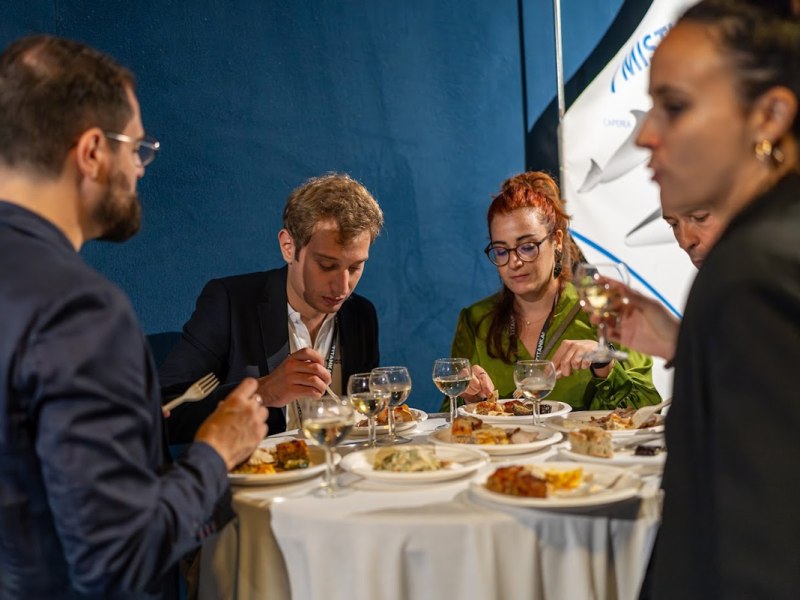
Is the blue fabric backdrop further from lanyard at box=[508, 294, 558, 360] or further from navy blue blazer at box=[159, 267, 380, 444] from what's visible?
lanyard at box=[508, 294, 558, 360]

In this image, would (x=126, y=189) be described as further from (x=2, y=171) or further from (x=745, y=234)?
(x=745, y=234)

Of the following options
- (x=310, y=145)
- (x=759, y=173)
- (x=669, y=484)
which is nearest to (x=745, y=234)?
(x=759, y=173)

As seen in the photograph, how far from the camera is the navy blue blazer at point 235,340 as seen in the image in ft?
8.93

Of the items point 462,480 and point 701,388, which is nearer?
point 701,388

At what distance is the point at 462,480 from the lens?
5.58 feet

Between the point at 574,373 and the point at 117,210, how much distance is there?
1.84 meters

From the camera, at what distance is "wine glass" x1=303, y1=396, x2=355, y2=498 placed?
162 cm

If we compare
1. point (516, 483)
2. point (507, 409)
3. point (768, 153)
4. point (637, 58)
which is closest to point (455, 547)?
point (516, 483)

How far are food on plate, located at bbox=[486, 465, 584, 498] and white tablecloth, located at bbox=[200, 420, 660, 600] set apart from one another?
0.12ft

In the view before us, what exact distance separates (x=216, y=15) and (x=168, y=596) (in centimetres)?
267

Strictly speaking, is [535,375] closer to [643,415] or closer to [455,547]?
[643,415]

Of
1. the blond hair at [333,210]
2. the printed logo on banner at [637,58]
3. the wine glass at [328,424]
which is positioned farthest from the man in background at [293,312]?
the printed logo on banner at [637,58]

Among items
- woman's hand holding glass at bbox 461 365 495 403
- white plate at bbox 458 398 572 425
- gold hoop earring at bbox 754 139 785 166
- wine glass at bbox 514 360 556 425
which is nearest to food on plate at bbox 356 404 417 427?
white plate at bbox 458 398 572 425

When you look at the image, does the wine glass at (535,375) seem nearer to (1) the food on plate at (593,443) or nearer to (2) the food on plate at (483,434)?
(2) the food on plate at (483,434)
